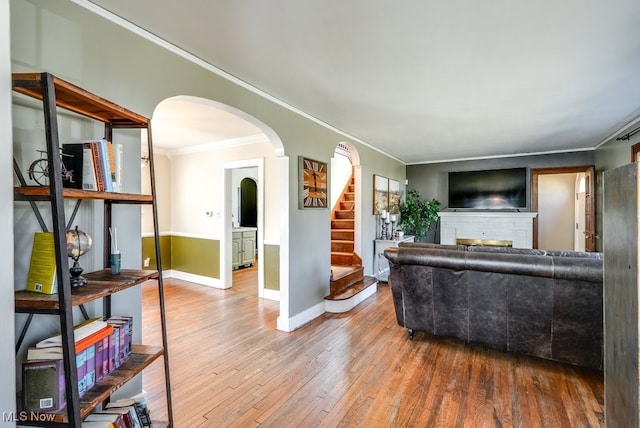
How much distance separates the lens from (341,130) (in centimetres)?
432

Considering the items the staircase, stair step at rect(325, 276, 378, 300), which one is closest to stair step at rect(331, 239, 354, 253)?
the staircase

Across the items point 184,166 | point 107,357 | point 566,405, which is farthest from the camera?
point 184,166

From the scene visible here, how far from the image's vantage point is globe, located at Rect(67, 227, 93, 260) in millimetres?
1401

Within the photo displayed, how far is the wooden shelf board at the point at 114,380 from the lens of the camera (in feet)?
3.89

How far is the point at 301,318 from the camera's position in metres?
3.49

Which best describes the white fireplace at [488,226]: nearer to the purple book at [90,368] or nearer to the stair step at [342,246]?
the stair step at [342,246]

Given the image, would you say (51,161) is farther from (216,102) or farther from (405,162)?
(405,162)

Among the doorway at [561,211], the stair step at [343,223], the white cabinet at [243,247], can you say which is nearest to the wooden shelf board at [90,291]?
the stair step at [343,223]

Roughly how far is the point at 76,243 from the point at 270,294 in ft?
10.8

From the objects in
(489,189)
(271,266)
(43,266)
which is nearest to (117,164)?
(43,266)

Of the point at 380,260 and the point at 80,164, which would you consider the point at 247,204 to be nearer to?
the point at 380,260

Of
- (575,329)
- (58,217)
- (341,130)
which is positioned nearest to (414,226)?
(341,130)

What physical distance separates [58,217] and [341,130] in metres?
3.67

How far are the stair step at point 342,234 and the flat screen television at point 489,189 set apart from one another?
113 inches
